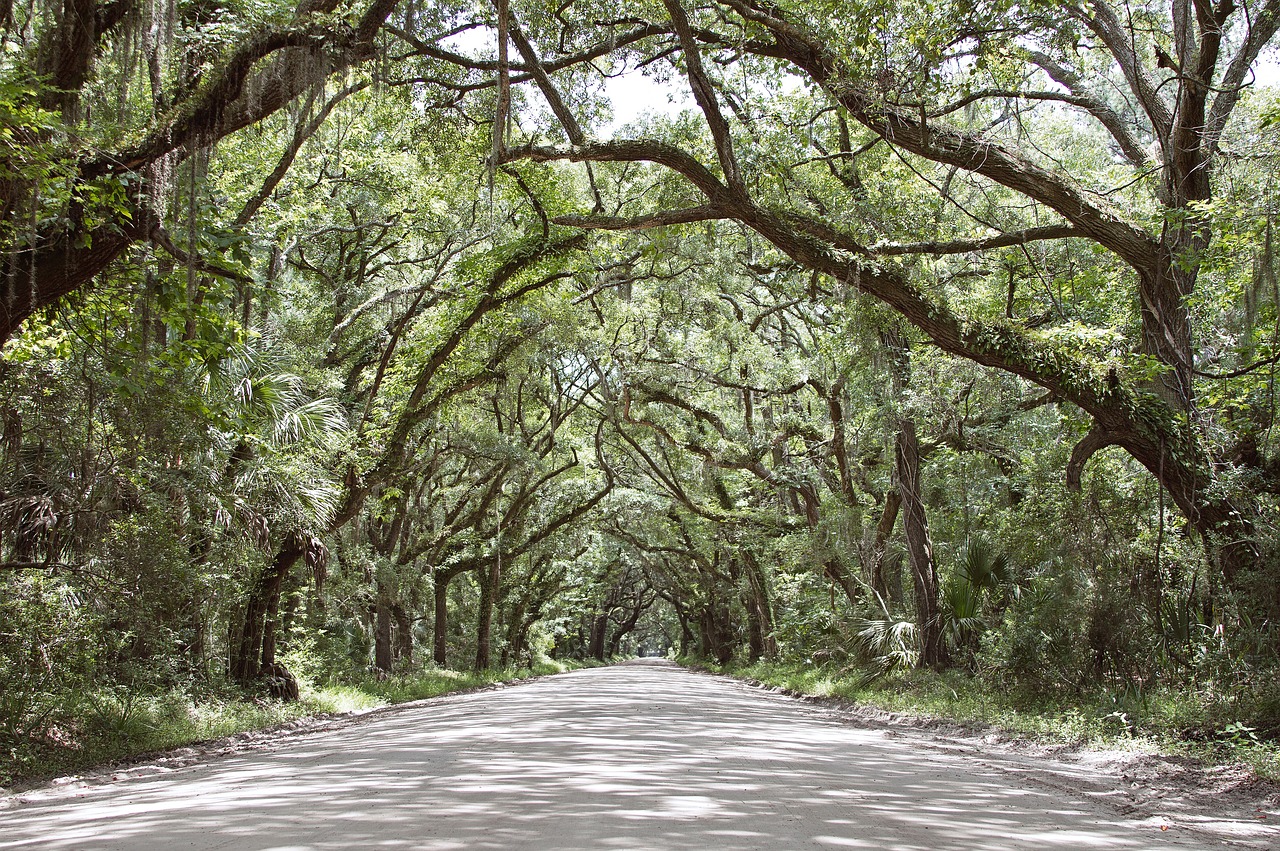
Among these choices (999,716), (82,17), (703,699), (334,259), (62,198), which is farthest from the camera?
(334,259)

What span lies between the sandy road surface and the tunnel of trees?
238 centimetres

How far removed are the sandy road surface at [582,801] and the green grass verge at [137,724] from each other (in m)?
0.88

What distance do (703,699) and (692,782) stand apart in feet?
34.4

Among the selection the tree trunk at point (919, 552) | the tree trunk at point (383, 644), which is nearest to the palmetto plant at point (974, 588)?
the tree trunk at point (919, 552)

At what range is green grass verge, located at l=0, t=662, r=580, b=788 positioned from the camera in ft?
22.6

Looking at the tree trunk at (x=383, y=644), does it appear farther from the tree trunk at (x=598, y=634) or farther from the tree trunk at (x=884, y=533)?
the tree trunk at (x=598, y=634)

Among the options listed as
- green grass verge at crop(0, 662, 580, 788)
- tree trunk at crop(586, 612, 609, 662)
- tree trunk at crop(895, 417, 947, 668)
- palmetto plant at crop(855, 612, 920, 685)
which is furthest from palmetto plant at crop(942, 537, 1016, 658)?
tree trunk at crop(586, 612, 609, 662)

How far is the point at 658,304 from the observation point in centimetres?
1883

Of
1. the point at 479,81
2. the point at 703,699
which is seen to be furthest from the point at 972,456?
the point at 479,81

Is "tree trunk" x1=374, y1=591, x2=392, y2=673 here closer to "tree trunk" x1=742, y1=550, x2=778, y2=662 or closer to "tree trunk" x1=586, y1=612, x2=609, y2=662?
"tree trunk" x1=742, y1=550, x2=778, y2=662

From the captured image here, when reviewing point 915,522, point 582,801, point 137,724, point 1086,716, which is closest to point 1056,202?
point 1086,716

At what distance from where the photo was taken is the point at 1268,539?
24.0ft

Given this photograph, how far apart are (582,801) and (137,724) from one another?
5.69 meters

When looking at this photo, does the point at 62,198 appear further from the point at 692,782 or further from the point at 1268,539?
the point at 1268,539
